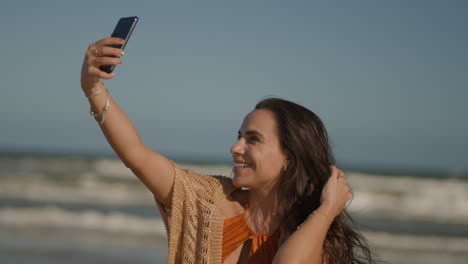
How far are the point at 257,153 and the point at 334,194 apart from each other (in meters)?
0.43

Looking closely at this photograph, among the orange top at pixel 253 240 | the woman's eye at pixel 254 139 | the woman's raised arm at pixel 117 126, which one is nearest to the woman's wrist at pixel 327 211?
the orange top at pixel 253 240

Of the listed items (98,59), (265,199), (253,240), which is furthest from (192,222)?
(98,59)

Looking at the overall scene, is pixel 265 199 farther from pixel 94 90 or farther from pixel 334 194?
pixel 94 90

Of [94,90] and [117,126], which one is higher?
[94,90]

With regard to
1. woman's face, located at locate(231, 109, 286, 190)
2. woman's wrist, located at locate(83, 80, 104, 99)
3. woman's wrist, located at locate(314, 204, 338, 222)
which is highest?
woman's wrist, located at locate(83, 80, 104, 99)

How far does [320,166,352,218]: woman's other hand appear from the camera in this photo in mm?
2879

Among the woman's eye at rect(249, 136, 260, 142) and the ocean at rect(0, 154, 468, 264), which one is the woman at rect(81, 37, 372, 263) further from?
the ocean at rect(0, 154, 468, 264)

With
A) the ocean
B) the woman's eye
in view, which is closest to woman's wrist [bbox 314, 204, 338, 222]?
the woman's eye

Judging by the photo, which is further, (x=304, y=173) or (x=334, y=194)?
(x=304, y=173)

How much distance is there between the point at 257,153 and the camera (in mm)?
3010

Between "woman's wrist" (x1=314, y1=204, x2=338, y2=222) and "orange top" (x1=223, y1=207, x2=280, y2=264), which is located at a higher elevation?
"woman's wrist" (x1=314, y1=204, x2=338, y2=222)

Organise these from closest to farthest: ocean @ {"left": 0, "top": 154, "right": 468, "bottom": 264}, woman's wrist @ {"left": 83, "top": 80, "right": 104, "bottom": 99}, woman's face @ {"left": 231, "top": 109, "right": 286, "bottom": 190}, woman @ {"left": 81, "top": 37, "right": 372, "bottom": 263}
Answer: woman's wrist @ {"left": 83, "top": 80, "right": 104, "bottom": 99}
woman @ {"left": 81, "top": 37, "right": 372, "bottom": 263}
woman's face @ {"left": 231, "top": 109, "right": 286, "bottom": 190}
ocean @ {"left": 0, "top": 154, "right": 468, "bottom": 264}

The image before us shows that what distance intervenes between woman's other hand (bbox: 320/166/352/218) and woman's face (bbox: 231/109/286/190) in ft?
0.98

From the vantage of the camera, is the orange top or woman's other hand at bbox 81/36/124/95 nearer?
woman's other hand at bbox 81/36/124/95
